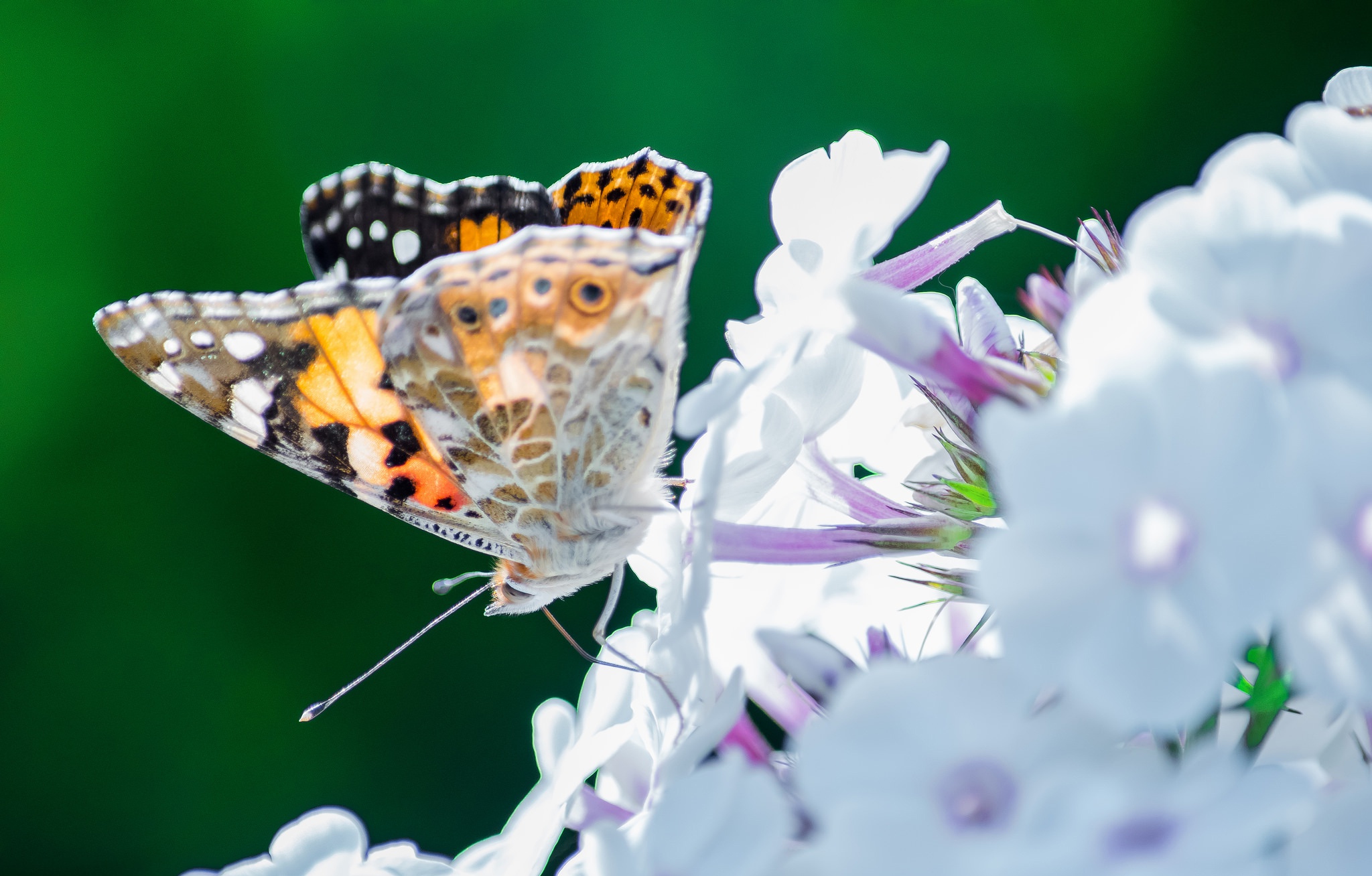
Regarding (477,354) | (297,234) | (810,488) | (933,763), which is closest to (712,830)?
(933,763)

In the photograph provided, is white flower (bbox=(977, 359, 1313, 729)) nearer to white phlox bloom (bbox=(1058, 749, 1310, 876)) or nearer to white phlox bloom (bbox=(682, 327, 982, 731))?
white phlox bloom (bbox=(1058, 749, 1310, 876))

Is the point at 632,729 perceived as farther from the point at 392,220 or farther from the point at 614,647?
the point at 392,220

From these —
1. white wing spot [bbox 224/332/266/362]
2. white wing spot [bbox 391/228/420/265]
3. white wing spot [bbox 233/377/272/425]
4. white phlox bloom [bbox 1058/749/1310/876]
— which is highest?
white wing spot [bbox 391/228/420/265]

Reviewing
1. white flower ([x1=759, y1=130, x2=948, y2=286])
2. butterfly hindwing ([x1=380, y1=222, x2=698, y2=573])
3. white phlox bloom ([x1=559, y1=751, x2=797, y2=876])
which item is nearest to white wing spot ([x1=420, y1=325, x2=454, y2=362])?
butterfly hindwing ([x1=380, y1=222, x2=698, y2=573])

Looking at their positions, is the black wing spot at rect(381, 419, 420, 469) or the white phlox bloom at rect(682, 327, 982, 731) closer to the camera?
the white phlox bloom at rect(682, 327, 982, 731)

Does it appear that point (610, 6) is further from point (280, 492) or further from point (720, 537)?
point (720, 537)

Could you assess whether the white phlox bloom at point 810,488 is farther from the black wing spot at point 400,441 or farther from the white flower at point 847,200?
the black wing spot at point 400,441

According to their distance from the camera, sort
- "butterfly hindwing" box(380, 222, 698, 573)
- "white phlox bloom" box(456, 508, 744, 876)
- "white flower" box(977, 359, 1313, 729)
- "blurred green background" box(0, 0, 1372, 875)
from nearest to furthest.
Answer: "white flower" box(977, 359, 1313, 729) < "white phlox bloom" box(456, 508, 744, 876) < "butterfly hindwing" box(380, 222, 698, 573) < "blurred green background" box(0, 0, 1372, 875)
